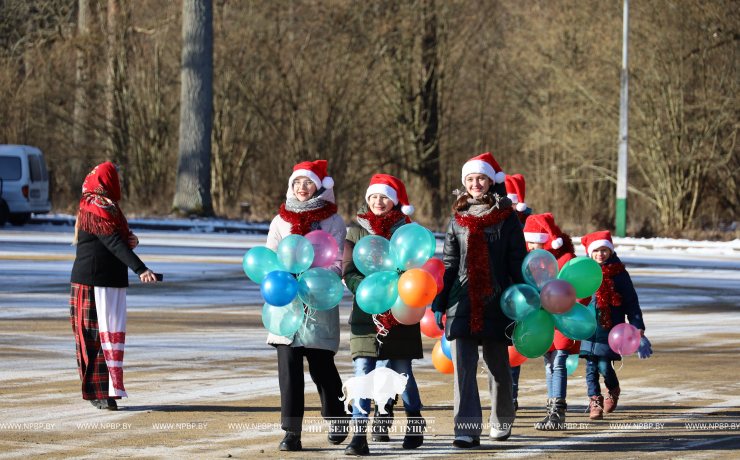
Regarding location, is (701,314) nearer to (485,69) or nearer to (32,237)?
(32,237)

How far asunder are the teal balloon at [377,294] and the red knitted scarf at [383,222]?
37 centimetres

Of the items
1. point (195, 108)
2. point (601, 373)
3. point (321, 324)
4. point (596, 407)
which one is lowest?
point (596, 407)

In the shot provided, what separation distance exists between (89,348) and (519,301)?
3.10 meters

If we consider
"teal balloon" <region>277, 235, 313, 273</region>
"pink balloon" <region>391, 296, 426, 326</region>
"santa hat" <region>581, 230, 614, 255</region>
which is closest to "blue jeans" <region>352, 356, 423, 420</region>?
"pink balloon" <region>391, 296, 426, 326</region>

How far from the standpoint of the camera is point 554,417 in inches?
253

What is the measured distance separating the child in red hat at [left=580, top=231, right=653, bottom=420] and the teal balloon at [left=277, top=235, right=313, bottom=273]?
7.70ft

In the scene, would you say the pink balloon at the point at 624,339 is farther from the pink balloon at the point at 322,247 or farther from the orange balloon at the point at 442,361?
the pink balloon at the point at 322,247

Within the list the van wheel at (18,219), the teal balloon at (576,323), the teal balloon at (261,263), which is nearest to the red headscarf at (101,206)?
the teal balloon at (261,263)

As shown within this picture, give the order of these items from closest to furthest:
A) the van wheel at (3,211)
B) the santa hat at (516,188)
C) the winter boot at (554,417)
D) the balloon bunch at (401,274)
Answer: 1. the balloon bunch at (401,274)
2. the winter boot at (554,417)
3. the santa hat at (516,188)
4. the van wheel at (3,211)

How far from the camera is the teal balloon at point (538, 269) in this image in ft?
19.8

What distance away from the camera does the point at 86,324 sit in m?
6.76

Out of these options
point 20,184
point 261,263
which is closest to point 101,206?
point 261,263

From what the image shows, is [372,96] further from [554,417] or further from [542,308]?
[542,308]

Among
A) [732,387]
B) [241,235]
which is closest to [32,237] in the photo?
[241,235]
